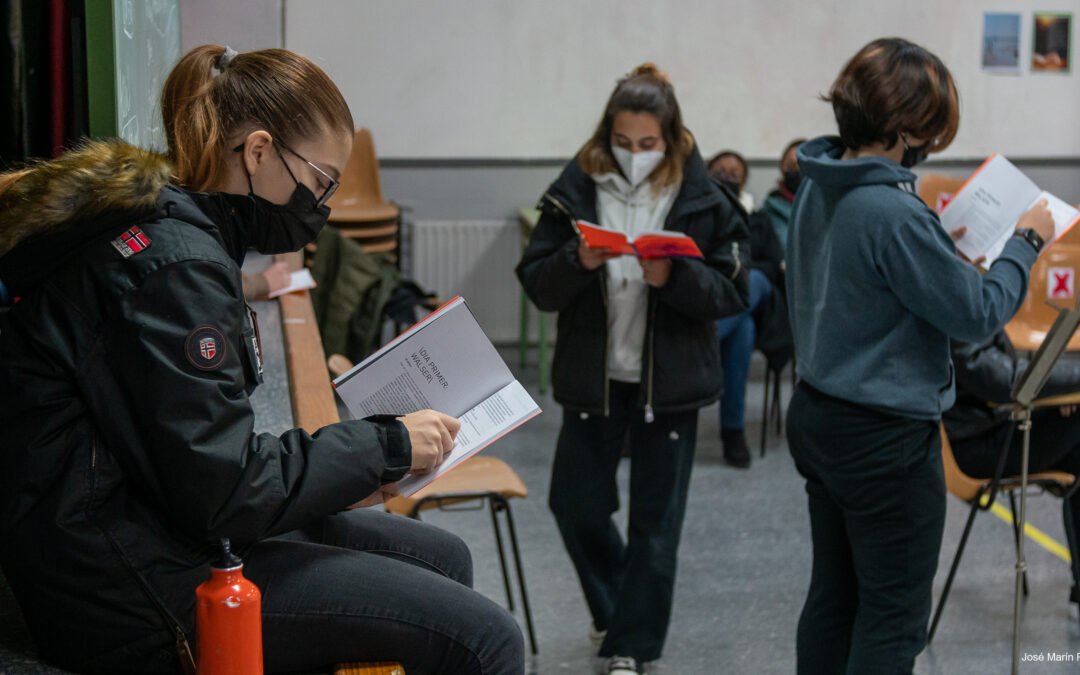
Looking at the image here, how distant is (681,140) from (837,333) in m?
0.79

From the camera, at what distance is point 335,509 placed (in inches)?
53.2

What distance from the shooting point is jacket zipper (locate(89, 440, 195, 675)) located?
49.4 inches

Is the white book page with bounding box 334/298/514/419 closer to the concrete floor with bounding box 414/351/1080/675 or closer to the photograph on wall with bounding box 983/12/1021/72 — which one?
the concrete floor with bounding box 414/351/1080/675

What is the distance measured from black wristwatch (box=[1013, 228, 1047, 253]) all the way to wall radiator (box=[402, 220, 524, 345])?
4171mm

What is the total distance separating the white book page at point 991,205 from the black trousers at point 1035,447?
0.80 metres

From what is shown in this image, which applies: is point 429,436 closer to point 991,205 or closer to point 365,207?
point 991,205

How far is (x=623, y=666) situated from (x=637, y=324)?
866 mm

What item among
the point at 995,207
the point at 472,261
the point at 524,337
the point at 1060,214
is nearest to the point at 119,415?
the point at 995,207

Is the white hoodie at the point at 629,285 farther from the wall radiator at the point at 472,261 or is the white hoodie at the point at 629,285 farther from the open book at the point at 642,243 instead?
the wall radiator at the point at 472,261

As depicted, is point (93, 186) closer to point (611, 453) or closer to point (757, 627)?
point (611, 453)

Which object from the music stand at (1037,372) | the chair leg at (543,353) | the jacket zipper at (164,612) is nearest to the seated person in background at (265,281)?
the jacket zipper at (164,612)

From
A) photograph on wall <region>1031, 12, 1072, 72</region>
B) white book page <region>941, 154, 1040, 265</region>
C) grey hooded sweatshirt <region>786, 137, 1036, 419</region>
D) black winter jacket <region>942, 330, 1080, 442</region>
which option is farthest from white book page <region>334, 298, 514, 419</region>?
photograph on wall <region>1031, 12, 1072, 72</region>

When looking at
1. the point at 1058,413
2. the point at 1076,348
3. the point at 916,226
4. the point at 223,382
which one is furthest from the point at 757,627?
the point at 223,382

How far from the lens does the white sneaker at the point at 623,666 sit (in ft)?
8.91
